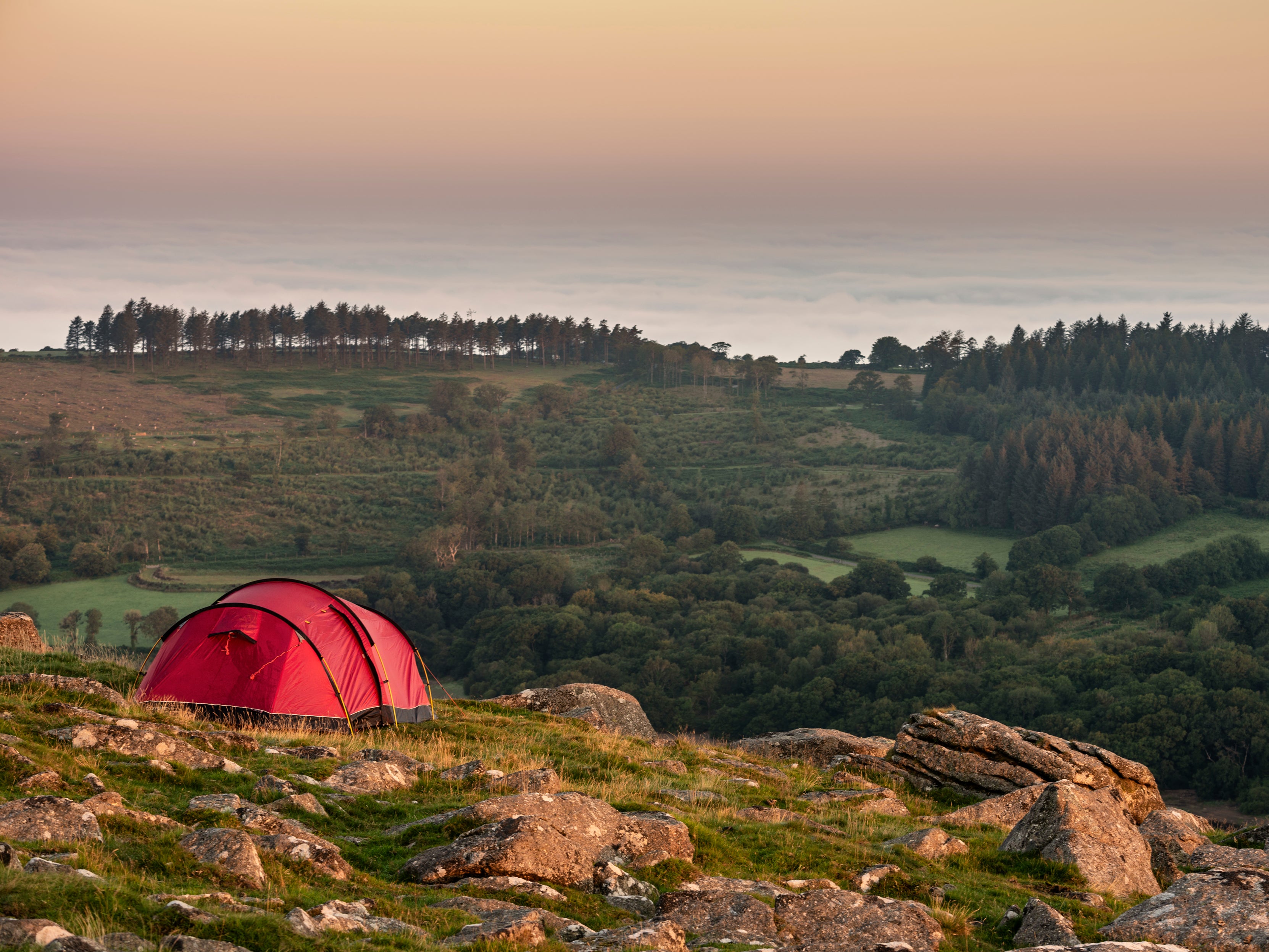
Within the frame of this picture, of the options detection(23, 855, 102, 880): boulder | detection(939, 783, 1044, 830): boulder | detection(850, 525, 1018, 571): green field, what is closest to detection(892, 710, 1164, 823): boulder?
detection(939, 783, 1044, 830): boulder

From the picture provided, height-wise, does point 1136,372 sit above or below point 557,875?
above

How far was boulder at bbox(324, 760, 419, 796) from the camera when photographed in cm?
1182

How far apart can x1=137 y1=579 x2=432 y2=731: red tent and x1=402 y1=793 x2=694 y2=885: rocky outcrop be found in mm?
7253

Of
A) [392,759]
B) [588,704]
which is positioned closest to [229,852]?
[392,759]

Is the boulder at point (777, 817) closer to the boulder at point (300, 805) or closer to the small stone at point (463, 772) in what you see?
the small stone at point (463, 772)

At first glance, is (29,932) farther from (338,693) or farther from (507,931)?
(338,693)

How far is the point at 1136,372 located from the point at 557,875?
7152 inches

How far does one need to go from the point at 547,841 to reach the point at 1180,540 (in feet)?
409

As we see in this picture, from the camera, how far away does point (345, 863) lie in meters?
8.70

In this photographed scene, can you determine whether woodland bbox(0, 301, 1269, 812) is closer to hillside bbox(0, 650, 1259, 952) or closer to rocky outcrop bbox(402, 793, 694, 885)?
hillside bbox(0, 650, 1259, 952)

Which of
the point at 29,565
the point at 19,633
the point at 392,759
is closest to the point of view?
the point at 392,759

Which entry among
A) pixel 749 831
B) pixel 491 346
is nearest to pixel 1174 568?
pixel 749 831

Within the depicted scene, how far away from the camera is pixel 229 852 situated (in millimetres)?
7977

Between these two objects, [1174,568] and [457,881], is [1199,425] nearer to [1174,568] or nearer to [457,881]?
[1174,568]
